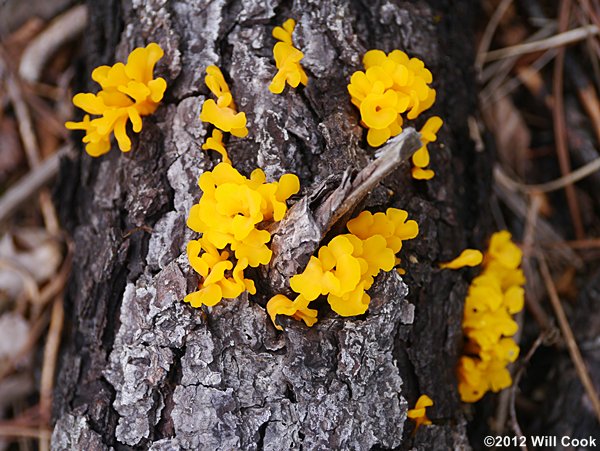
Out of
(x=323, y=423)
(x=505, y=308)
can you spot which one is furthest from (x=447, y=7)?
(x=323, y=423)

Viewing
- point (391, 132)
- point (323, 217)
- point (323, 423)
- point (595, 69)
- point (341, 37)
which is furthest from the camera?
point (595, 69)

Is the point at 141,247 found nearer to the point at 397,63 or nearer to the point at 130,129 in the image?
the point at 130,129

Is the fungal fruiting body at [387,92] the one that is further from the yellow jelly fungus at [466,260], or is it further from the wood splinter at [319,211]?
the yellow jelly fungus at [466,260]

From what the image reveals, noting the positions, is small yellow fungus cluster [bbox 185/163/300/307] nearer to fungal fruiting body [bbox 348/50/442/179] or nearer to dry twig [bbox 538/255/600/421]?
fungal fruiting body [bbox 348/50/442/179]

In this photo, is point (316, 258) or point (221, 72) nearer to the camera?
point (316, 258)

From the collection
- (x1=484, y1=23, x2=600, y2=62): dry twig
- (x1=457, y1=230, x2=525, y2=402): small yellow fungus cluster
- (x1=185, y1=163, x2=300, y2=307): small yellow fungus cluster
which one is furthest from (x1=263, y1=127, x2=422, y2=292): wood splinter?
(x1=484, y1=23, x2=600, y2=62): dry twig

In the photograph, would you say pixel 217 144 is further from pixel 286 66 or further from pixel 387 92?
pixel 387 92
